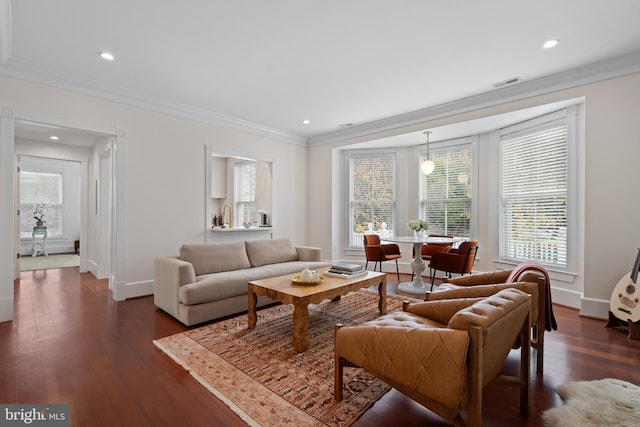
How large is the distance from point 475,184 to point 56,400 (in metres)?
5.80

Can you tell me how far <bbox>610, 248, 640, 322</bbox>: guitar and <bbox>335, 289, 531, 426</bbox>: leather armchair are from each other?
7.04 ft

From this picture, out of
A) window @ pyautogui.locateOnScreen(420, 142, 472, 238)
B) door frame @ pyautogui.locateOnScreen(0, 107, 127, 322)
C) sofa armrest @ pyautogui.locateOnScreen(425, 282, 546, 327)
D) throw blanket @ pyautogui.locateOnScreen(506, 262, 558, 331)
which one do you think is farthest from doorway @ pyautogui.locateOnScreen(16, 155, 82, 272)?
throw blanket @ pyautogui.locateOnScreen(506, 262, 558, 331)

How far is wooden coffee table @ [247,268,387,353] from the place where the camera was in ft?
8.75

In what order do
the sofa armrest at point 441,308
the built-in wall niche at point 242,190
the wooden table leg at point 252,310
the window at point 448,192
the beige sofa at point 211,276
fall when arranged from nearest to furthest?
the sofa armrest at point 441,308 < the wooden table leg at point 252,310 < the beige sofa at point 211,276 < the window at point 448,192 < the built-in wall niche at point 242,190

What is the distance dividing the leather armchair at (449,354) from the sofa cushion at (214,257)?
251 cm

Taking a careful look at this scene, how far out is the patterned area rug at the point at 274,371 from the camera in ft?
6.07

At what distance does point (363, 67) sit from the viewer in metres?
3.54

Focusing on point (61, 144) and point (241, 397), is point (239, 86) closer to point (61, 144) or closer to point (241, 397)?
point (241, 397)

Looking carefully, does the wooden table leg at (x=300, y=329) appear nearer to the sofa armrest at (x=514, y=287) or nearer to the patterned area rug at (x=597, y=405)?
the sofa armrest at (x=514, y=287)

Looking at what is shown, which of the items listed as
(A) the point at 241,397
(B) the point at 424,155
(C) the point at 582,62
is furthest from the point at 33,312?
(C) the point at 582,62

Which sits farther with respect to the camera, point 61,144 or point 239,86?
point 61,144

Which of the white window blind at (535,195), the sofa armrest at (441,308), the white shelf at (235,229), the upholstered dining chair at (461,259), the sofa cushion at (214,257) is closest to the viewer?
the sofa armrest at (441,308)

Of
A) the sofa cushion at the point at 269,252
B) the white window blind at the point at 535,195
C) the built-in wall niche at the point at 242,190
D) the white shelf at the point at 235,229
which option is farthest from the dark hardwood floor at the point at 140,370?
the built-in wall niche at the point at 242,190

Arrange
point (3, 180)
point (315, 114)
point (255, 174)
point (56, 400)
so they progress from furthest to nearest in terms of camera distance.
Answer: point (255, 174) → point (315, 114) → point (3, 180) → point (56, 400)
